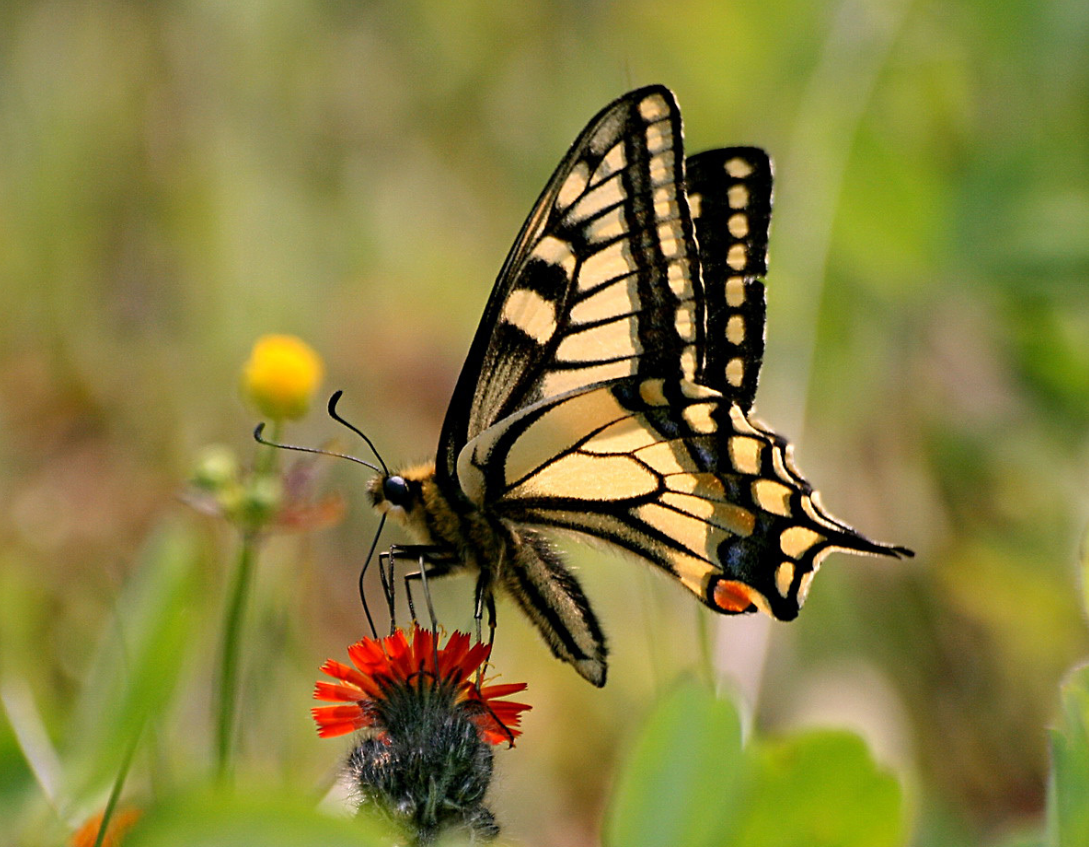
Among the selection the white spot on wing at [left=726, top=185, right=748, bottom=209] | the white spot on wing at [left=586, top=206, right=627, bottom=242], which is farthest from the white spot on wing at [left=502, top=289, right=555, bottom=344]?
the white spot on wing at [left=726, top=185, right=748, bottom=209]

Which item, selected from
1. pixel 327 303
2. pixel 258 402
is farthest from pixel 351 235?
pixel 258 402

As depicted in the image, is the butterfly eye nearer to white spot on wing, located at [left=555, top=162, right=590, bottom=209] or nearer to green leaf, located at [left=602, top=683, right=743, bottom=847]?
white spot on wing, located at [left=555, top=162, right=590, bottom=209]

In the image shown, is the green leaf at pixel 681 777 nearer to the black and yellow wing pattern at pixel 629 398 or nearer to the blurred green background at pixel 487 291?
the black and yellow wing pattern at pixel 629 398

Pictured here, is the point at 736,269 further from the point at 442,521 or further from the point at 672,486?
the point at 442,521

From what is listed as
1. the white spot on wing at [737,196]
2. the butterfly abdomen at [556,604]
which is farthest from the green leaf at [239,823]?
the white spot on wing at [737,196]

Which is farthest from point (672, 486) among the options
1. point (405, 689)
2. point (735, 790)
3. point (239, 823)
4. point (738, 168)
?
point (239, 823)

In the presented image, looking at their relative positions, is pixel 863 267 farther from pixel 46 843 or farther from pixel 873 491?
pixel 46 843
